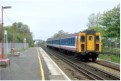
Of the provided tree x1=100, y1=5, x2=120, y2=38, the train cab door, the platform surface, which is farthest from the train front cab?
tree x1=100, y1=5, x2=120, y2=38

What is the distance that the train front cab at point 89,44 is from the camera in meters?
33.1

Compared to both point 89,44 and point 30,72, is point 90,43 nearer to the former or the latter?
point 89,44

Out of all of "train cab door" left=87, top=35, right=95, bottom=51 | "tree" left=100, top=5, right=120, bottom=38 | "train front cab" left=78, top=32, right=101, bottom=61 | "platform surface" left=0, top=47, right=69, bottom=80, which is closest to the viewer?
"platform surface" left=0, top=47, right=69, bottom=80

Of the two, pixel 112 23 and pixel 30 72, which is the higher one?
pixel 112 23

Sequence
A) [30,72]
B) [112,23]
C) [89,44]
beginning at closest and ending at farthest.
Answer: [30,72] → [89,44] → [112,23]

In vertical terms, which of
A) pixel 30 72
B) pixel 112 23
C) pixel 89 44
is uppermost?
pixel 112 23

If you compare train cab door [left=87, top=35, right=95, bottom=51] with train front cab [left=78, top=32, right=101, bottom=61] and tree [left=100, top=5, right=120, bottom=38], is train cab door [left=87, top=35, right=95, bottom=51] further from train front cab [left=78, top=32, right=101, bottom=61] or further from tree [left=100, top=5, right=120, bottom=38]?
tree [left=100, top=5, right=120, bottom=38]

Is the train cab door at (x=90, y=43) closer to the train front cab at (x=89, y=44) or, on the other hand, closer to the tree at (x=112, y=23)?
the train front cab at (x=89, y=44)

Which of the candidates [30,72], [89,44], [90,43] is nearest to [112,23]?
[90,43]

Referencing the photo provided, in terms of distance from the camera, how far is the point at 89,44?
110 feet

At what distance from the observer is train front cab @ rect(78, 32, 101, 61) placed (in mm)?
33125

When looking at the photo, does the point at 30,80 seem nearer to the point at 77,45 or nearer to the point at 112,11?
the point at 77,45

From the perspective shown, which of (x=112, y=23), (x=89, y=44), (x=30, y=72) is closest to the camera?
(x=30, y=72)

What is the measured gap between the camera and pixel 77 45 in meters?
33.5
